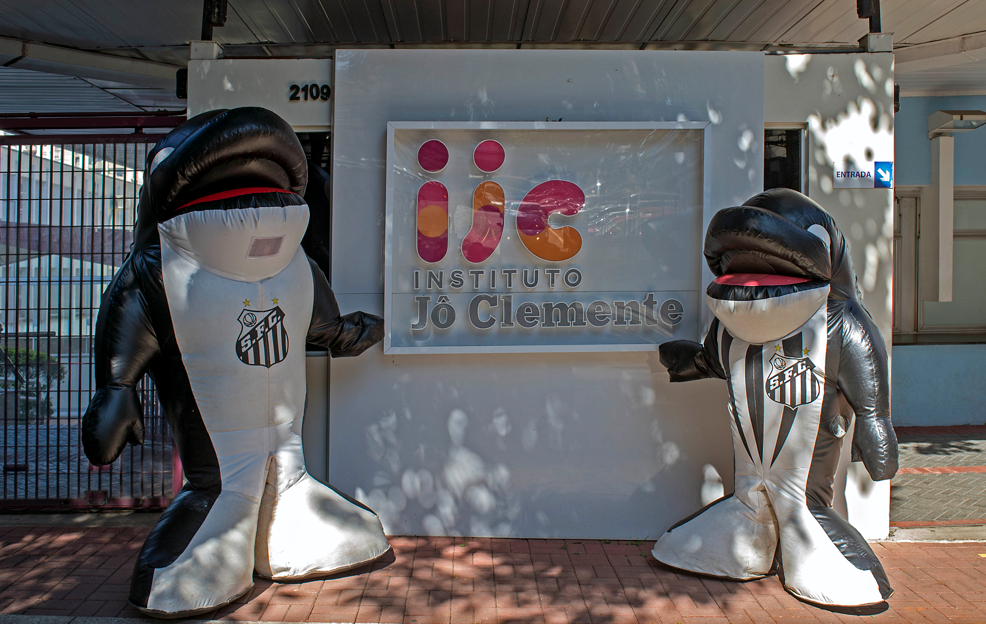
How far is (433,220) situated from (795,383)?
239 centimetres

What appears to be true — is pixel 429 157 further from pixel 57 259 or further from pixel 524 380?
pixel 57 259

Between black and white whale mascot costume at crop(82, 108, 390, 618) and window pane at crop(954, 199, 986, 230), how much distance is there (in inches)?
341

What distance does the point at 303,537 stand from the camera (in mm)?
3564

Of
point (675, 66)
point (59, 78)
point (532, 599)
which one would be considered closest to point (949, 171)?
point (675, 66)

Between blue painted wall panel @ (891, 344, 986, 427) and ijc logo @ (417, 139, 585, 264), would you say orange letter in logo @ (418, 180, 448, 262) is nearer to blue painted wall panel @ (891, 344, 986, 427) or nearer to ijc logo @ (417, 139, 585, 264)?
ijc logo @ (417, 139, 585, 264)

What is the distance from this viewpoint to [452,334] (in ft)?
14.4

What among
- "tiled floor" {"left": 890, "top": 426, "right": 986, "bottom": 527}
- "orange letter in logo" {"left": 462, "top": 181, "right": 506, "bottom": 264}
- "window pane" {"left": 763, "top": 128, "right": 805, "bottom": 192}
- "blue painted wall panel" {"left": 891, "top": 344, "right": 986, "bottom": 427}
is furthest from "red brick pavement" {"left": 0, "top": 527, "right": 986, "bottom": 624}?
"blue painted wall panel" {"left": 891, "top": 344, "right": 986, "bottom": 427}

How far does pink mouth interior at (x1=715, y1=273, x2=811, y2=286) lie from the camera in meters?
3.42

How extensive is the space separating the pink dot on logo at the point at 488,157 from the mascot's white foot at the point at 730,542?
2516mm

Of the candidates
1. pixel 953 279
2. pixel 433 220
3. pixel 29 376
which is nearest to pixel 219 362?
pixel 433 220

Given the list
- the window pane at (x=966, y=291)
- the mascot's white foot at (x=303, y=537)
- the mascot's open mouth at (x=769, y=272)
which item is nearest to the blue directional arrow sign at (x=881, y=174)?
the mascot's open mouth at (x=769, y=272)

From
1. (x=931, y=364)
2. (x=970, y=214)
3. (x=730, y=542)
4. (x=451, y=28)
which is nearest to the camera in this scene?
(x=730, y=542)

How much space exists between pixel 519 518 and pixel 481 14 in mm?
4209

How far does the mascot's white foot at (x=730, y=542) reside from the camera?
364cm
